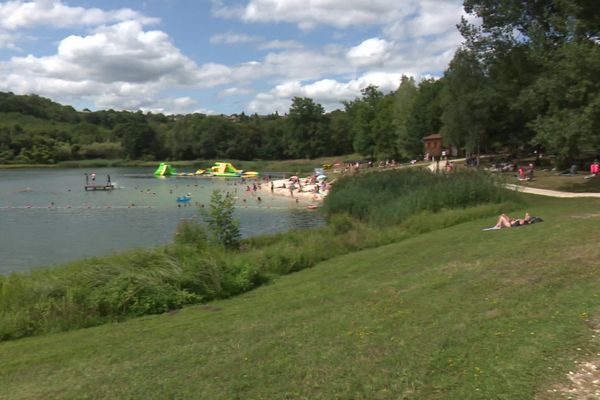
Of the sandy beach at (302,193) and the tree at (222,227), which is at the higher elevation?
the tree at (222,227)

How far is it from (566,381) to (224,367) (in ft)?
12.9

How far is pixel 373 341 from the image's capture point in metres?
6.71

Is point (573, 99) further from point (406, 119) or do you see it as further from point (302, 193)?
point (406, 119)

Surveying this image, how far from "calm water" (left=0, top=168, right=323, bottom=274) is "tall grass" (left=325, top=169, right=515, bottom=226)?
21.5 feet

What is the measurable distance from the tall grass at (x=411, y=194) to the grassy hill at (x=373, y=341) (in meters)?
11.0

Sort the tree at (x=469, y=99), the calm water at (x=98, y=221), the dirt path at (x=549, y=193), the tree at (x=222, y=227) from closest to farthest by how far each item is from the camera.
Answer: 1. the tree at (x=222, y=227)
2. the dirt path at (x=549, y=193)
3. the calm water at (x=98, y=221)
4. the tree at (x=469, y=99)

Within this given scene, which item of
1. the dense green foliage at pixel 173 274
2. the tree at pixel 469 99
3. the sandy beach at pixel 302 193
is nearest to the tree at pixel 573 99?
the dense green foliage at pixel 173 274

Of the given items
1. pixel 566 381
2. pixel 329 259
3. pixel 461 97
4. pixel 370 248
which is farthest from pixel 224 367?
pixel 461 97

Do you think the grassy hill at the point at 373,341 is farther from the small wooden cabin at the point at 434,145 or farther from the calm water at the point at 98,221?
the small wooden cabin at the point at 434,145

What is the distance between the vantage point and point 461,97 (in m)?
39.9

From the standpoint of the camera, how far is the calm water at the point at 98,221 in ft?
95.2

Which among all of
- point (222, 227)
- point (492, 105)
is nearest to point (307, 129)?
point (492, 105)

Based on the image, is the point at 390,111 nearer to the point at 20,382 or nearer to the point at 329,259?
the point at 329,259

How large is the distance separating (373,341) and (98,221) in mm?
37684
